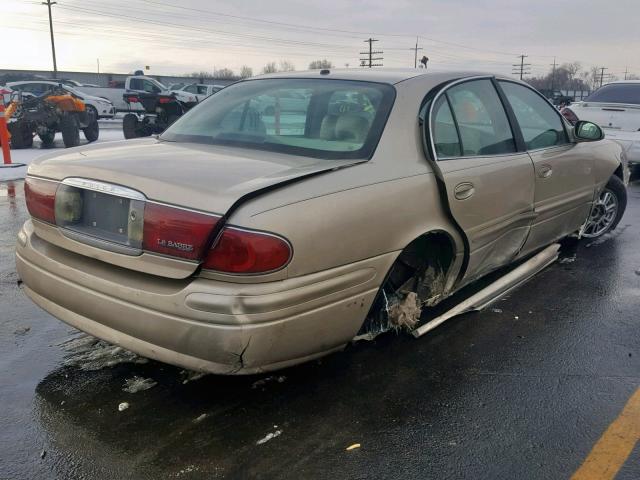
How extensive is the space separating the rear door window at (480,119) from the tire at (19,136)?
38.9 ft

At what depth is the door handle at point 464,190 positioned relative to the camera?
319 centimetres

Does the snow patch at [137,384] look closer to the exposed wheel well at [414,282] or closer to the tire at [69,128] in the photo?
the exposed wheel well at [414,282]

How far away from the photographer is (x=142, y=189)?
2428 mm

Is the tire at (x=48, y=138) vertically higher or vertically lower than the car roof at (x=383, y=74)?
lower

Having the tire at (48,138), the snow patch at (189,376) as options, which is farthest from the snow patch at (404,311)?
the tire at (48,138)

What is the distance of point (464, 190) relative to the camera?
3.25 m

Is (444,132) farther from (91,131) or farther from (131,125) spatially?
(91,131)

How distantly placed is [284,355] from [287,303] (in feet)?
0.89

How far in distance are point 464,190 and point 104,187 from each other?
6.24ft

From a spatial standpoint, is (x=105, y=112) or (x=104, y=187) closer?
(x=104, y=187)

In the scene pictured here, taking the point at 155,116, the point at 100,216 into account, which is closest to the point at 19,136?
the point at 155,116

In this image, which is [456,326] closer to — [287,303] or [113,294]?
[287,303]

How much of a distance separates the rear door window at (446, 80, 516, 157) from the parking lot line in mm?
1627

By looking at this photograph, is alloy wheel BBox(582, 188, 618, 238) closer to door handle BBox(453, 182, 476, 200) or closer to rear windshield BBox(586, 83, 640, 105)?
door handle BBox(453, 182, 476, 200)
